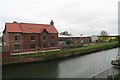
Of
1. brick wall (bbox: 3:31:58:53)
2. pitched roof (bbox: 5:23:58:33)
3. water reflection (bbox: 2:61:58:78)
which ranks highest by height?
pitched roof (bbox: 5:23:58:33)

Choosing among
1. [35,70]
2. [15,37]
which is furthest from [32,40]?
[35,70]

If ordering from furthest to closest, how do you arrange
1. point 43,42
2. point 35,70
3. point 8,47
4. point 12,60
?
point 43,42, point 8,47, point 12,60, point 35,70

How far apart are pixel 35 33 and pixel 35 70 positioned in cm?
1458

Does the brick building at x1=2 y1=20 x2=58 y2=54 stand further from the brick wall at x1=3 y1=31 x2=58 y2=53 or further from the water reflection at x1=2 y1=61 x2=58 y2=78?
the water reflection at x1=2 y1=61 x2=58 y2=78

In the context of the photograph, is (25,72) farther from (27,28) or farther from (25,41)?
(27,28)

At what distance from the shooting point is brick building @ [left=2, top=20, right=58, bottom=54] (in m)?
34.4

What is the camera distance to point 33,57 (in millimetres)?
31438

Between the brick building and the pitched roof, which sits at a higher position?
the pitched roof

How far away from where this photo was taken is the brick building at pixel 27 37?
34438mm

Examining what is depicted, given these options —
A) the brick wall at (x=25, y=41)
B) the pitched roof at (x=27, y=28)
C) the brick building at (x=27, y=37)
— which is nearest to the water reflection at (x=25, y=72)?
the brick wall at (x=25, y=41)

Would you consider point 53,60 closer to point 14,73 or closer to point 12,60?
point 12,60

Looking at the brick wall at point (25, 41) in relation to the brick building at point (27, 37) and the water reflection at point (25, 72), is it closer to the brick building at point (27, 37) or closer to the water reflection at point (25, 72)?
the brick building at point (27, 37)

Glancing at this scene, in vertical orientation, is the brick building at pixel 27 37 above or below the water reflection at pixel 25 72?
above

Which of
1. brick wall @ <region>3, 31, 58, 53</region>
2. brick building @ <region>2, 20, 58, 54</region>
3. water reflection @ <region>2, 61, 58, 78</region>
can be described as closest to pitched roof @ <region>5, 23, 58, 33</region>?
brick building @ <region>2, 20, 58, 54</region>
